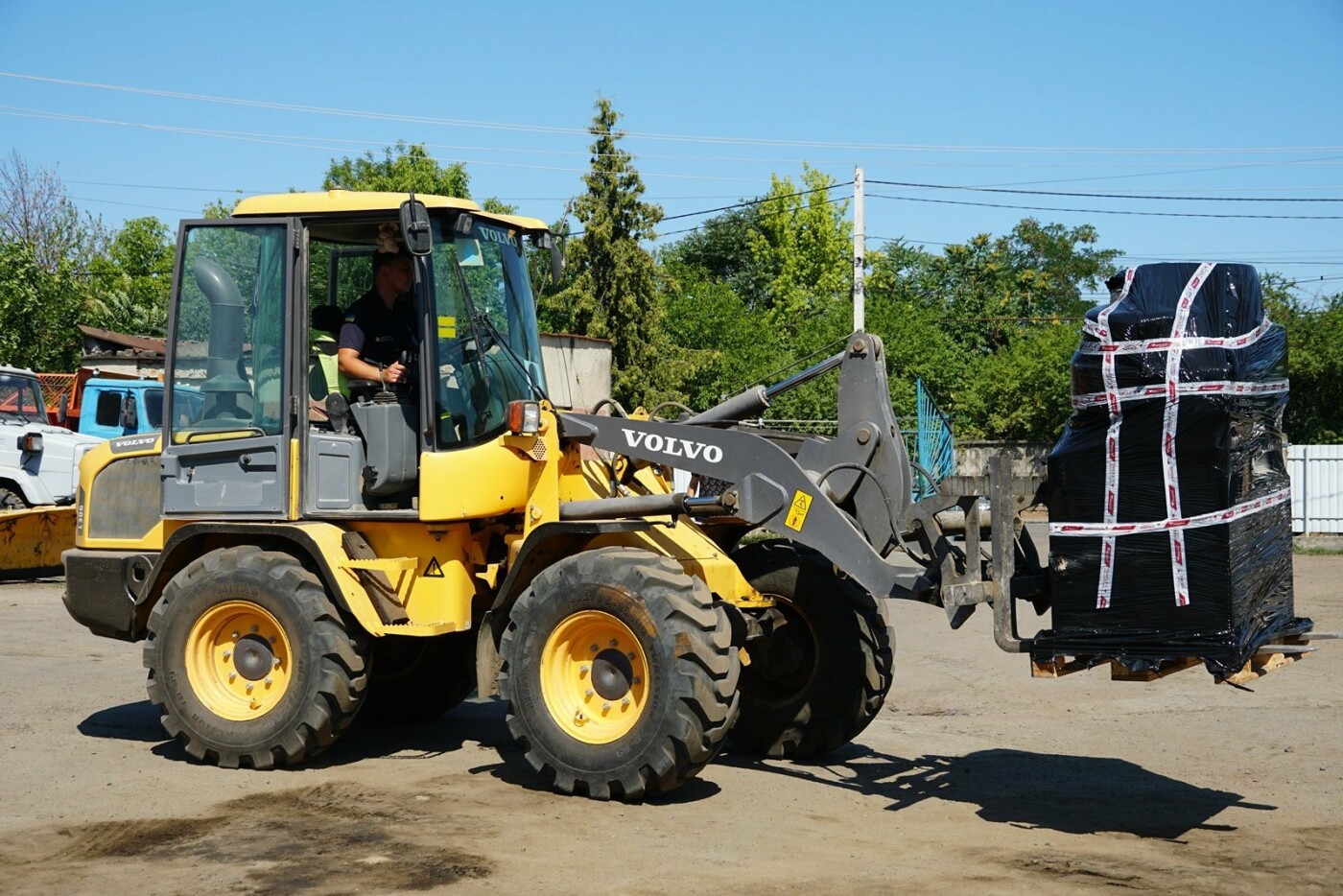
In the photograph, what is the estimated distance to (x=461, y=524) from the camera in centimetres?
830

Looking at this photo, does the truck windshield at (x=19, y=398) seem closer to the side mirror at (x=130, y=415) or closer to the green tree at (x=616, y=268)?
the side mirror at (x=130, y=415)

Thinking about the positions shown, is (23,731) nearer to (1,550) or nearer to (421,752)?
(421,752)

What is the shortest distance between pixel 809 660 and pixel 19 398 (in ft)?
48.7

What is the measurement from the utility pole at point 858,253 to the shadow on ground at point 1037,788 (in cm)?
1954

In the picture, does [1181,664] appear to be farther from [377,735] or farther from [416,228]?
[377,735]

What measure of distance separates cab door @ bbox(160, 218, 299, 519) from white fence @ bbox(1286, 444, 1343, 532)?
21.8 meters

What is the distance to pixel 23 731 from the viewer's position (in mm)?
9148

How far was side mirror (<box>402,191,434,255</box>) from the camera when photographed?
25.1 ft

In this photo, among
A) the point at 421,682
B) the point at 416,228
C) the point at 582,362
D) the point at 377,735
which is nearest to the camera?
the point at 416,228

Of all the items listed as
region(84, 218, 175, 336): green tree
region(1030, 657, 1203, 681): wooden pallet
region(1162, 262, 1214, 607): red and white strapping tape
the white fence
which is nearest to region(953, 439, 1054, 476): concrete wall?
the white fence

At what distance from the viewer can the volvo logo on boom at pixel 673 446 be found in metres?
8.00

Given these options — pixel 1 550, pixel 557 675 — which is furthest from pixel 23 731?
pixel 1 550

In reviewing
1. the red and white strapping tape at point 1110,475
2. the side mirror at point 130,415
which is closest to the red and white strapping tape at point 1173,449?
the red and white strapping tape at point 1110,475

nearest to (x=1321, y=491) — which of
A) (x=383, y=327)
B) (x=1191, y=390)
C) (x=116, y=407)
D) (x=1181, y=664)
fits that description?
(x=116, y=407)
